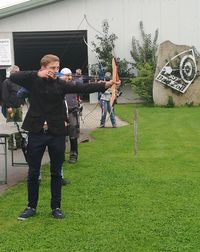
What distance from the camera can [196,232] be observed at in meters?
5.59

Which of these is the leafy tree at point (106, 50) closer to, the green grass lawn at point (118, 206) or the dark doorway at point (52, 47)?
the dark doorway at point (52, 47)

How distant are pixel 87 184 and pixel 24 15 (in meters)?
19.4

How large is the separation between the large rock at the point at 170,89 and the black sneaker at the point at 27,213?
659 inches

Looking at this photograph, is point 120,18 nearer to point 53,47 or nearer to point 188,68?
point 188,68

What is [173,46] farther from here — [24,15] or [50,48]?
[50,48]

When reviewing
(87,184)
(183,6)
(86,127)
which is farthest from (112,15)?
(87,184)

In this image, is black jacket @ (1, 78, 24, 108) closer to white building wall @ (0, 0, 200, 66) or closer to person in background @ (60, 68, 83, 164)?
person in background @ (60, 68, 83, 164)

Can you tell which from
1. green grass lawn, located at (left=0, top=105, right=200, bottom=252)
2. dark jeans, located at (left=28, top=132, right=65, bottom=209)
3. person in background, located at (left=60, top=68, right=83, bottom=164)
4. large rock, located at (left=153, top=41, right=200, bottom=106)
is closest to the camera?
green grass lawn, located at (left=0, top=105, right=200, bottom=252)

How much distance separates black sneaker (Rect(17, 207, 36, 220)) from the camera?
6.16 m

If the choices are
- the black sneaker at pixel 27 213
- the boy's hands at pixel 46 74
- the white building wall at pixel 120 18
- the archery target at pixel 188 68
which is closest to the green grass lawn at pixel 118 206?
the black sneaker at pixel 27 213

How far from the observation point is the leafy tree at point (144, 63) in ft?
76.8

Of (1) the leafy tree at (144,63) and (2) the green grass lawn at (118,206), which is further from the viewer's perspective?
(1) the leafy tree at (144,63)

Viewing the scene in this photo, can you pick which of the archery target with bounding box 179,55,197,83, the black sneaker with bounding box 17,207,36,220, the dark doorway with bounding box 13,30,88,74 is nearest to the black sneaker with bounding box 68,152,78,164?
the black sneaker with bounding box 17,207,36,220

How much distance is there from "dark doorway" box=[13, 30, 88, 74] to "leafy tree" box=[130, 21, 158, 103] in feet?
9.87
